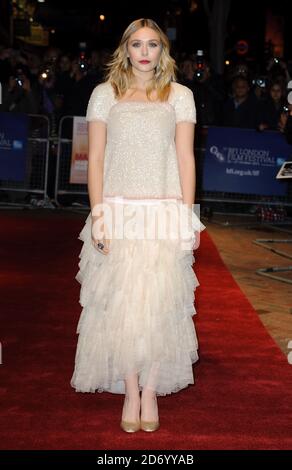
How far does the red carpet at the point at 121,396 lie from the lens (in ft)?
14.0

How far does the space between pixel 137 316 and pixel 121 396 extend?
2.50 feet

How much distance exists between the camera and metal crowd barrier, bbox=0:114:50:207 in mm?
14180

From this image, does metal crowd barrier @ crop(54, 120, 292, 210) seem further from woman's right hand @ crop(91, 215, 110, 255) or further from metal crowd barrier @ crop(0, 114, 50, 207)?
woman's right hand @ crop(91, 215, 110, 255)

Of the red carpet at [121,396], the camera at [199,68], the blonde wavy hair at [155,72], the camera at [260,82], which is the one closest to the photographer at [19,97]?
the camera at [199,68]

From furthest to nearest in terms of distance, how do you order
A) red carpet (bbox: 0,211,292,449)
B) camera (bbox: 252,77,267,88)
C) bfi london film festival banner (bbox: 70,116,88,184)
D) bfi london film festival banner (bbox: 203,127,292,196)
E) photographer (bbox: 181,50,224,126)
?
camera (bbox: 252,77,267,88), photographer (bbox: 181,50,224,126), bfi london film festival banner (bbox: 70,116,88,184), bfi london film festival banner (bbox: 203,127,292,196), red carpet (bbox: 0,211,292,449)

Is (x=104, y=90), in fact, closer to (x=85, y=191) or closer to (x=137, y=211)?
(x=137, y=211)

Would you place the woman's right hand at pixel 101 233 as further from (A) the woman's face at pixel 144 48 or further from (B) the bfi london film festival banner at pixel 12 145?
(B) the bfi london film festival banner at pixel 12 145

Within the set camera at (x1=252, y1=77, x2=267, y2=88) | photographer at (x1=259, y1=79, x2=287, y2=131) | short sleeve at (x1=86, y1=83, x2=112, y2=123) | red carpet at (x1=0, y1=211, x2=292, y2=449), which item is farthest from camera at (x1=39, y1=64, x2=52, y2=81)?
short sleeve at (x1=86, y1=83, x2=112, y2=123)

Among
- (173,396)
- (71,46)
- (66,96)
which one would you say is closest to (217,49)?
(66,96)

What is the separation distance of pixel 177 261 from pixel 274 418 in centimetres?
95

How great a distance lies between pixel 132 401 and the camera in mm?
4430

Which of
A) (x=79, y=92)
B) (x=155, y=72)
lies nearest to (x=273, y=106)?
(x=79, y=92)

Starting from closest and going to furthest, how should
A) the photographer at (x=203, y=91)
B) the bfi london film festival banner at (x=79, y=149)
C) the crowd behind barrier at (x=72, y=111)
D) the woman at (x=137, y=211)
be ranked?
the woman at (x=137, y=211), the bfi london film festival banner at (x=79, y=149), the crowd behind barrier at (x=72, y=111), the photographer at (x=203, y=91)

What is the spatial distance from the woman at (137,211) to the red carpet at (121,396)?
0.77 feet
